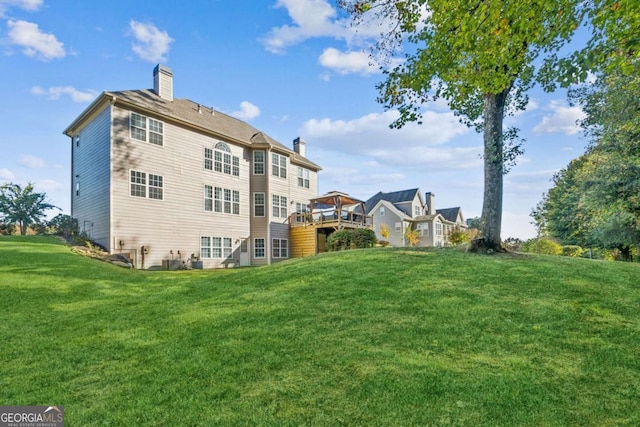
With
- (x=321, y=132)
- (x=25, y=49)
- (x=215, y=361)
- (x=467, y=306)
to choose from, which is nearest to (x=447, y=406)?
(x=215, y=361)

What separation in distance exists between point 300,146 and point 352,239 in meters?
10.8

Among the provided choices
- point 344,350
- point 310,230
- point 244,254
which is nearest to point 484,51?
point 344,350

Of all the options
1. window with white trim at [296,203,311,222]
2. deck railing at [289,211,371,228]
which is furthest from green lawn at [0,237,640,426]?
window with white trim at [296,203,311,222]

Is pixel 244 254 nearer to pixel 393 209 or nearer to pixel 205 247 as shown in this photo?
pixel 205 247

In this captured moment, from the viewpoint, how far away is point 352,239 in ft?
59.1

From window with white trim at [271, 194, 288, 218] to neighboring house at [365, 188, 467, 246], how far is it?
17.0 meters

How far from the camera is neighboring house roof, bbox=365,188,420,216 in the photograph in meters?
40.2

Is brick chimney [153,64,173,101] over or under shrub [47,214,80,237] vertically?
over

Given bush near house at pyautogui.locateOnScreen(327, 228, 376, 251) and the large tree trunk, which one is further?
bush near house at pyautogui.locateOnScreen(327, 228, 376, 251)

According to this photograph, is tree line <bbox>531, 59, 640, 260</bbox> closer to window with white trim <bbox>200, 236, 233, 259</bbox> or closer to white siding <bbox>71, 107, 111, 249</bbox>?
window with white trim <bbox>200, 236, 233, 259</bbox>

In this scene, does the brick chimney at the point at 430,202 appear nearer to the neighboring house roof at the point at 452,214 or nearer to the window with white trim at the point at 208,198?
the neighboring house roof at the point at 452,214

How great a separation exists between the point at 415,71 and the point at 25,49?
15930 millimetres

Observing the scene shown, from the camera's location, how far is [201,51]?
13.7 meters

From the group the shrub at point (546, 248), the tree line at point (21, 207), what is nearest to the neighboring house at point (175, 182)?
the tree line at point (21, 207)
